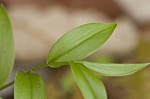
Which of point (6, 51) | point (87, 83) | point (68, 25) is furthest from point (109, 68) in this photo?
point (68, 25)

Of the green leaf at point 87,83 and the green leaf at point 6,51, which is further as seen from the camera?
A: the green leaf at point 6,51

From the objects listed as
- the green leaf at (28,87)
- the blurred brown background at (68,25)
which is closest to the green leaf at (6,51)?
the green leaf at (28,87)

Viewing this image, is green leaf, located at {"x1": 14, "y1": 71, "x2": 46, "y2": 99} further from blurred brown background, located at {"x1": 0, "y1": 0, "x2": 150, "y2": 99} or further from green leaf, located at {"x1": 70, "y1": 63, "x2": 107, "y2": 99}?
blurred brown background, located at {"x1": 0, "y1": 0, "x2": 150, "y2": 99}

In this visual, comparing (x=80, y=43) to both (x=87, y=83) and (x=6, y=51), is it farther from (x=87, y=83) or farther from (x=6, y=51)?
Result: (x=6, y=51)

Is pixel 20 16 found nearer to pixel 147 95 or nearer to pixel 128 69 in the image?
pixel 147 95

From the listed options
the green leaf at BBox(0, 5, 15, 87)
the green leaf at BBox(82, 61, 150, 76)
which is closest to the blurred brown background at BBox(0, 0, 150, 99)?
the green leaf at BBox(0, 5, 15, 87)

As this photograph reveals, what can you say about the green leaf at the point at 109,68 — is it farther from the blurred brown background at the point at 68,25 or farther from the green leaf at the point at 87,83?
the blurred brown background at the point at 68,25

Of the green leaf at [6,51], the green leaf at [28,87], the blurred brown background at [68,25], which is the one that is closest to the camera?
the green leaf at [28,87]

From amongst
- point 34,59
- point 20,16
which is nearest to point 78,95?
point 34,59
